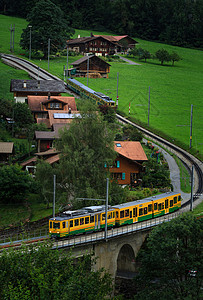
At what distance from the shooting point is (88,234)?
54250 millimetres

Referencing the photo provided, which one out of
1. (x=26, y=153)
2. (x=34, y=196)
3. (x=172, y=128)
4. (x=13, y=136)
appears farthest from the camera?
(x=172, y=128)

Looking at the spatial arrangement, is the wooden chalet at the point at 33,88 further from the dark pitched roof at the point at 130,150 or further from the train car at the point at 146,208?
the train car at the point at 146,208

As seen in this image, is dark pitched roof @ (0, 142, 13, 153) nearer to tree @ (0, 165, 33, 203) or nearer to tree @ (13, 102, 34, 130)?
Answer: tree @ (0, 165, 33, 203)

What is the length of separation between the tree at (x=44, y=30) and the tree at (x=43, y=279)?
121108 mm

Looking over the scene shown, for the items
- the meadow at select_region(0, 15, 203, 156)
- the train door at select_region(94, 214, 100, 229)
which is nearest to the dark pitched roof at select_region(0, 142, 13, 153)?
the train door at select_region(94, 214, 100, 229)

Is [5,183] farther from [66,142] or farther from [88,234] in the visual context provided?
[88,234]

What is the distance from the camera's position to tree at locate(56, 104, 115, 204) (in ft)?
206

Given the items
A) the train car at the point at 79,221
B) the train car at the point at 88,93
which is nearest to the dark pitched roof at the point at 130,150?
the train car at the point at 79,221

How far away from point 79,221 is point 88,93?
69202mm

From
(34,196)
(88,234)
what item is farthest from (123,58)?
(88,234)

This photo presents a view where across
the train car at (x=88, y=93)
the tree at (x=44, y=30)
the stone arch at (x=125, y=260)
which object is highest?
the tree at (x=44, y=30)

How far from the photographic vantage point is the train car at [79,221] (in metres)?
51.0

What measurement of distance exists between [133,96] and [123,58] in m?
48.0

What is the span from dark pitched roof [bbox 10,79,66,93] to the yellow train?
54.6 metres
